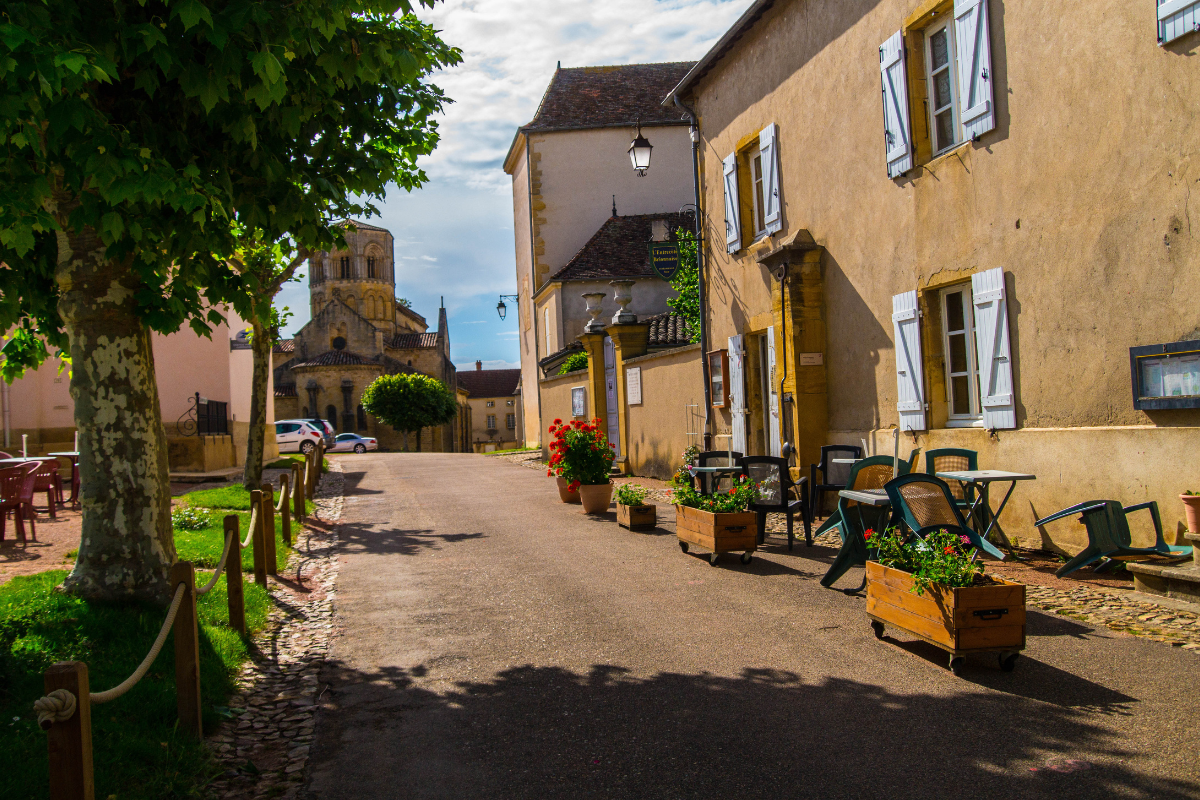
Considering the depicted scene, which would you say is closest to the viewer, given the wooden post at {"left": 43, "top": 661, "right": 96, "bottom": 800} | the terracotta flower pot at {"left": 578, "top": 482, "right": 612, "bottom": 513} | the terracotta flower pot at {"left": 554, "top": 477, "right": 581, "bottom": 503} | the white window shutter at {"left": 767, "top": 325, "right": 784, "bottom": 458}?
the wooden post at {"left": 43, "top": 661, "right": 96, "bottom": 800}

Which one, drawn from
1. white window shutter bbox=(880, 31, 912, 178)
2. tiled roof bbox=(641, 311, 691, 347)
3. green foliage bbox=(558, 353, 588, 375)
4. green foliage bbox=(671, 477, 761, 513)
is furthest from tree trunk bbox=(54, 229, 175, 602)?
green foliage bbox=(558, 353, 588, 375)

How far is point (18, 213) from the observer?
4.16 meters

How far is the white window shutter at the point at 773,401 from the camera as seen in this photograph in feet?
38.9

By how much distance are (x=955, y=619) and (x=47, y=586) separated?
6013mm

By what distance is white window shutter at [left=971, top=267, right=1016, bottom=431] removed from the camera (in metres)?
8.02

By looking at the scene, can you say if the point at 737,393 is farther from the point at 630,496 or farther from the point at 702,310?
the point at 630,496

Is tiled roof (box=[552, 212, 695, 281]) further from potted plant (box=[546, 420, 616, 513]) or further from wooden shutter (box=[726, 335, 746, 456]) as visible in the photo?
potted plant (box=[546, 420, 616, 513])

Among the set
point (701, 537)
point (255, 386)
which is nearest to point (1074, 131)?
point (701, 537)

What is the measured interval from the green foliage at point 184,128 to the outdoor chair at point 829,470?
532cm

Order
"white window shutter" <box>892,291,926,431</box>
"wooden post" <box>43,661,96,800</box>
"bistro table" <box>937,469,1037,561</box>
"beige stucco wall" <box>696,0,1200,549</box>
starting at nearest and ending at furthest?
"wooden post" <box>43,661,96,800</box>
"beige stucco wall" <box>696,0,1200,549</box>
"bistro table" <box>937,469,1037,561</box>
"white window shutter" <box>892,291,926,431</box>

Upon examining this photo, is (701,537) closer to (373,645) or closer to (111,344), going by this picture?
(373,645)

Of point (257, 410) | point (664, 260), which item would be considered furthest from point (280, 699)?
point (664, 260)

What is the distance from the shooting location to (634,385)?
58.5 feet

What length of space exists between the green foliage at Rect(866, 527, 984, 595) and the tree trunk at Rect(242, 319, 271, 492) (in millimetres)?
11262
